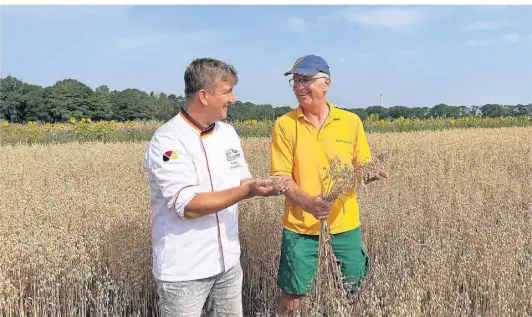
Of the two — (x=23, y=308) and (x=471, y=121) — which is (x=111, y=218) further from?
(x=471, y=121)

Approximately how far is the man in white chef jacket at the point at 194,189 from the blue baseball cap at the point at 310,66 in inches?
20.0

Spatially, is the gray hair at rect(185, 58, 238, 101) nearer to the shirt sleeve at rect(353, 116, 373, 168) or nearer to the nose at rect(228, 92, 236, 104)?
the nose at rect(228, 92, 236, 104)

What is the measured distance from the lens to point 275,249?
3553mm

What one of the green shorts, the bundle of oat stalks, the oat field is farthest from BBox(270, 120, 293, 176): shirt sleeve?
the oat field

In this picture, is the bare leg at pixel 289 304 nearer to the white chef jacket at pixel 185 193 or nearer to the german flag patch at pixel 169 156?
the white chef jacket at pixel 185 193

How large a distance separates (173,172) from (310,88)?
101 centimetres

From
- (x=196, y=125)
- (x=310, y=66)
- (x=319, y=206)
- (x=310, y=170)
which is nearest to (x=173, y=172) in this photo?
(x=196, y=125)

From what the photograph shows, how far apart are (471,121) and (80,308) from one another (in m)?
28.7

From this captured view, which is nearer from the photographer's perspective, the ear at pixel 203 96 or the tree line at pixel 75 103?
the ear at pixel 203 96

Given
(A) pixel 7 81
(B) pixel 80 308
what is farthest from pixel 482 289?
(A) pixel 7 81

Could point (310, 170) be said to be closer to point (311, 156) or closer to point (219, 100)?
point (311, 156)

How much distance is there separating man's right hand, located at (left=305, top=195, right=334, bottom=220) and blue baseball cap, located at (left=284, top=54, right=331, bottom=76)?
0.68 m

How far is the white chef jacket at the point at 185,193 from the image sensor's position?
1.82m

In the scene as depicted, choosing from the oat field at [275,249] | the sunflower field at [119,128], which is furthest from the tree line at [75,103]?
the oat field at [275,249]
